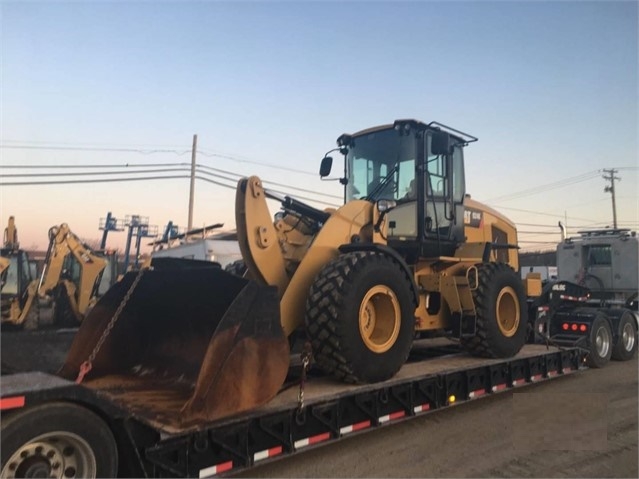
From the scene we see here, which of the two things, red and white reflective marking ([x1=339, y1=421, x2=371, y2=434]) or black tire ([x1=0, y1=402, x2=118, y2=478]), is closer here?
black tire ([x1=0, y1=402, x2=118, y2=478])

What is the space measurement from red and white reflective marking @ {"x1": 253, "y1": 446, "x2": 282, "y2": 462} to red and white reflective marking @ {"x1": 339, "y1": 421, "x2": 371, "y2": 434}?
71 centimetres

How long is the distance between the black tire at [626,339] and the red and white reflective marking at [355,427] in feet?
24.7

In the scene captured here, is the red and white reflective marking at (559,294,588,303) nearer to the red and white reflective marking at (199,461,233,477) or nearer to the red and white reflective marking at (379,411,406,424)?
the red and white reflective marking at (379,411,406,424)

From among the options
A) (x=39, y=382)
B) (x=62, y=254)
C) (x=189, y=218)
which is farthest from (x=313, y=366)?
(x=189, y=218)

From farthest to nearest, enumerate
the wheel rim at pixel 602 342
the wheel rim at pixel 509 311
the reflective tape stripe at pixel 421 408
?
the wheel rim at pixel 602 342 < the wheel rim at pixel 509 311 < the reflective tape stripe at pixel 421 408

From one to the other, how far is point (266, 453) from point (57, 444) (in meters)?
1.67

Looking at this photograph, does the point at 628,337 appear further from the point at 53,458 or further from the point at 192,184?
the point at 192,184

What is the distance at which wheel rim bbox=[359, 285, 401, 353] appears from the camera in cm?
541

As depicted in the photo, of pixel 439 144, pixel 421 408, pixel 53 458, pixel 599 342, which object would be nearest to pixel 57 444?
pixel 53 458

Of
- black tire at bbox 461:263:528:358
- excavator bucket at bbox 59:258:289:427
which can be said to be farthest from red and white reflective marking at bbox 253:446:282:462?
black tire at bbox 461:263:528:358

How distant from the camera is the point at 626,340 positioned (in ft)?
34.8

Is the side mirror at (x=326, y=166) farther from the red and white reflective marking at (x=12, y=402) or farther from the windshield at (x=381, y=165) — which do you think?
the red and white reflective marking at (x=12, y=402)

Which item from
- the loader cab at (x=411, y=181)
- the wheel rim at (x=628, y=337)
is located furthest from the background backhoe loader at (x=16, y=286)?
the wheel rim at (x=628, y=337)

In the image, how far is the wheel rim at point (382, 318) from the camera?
17.7 ft
